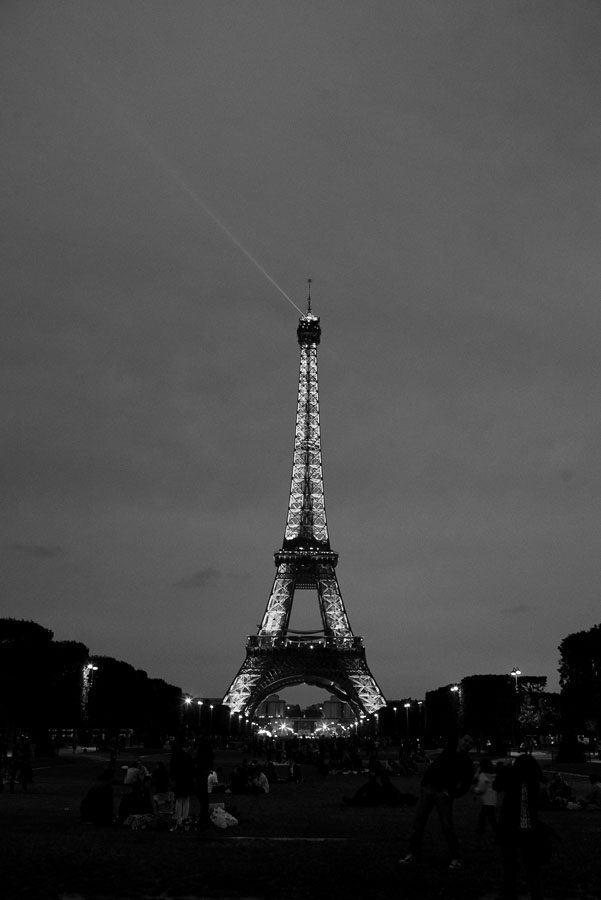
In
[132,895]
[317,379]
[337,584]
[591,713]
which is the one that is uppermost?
[317,379]

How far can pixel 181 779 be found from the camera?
22.1 m

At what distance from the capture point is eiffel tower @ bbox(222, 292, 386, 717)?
121 metres

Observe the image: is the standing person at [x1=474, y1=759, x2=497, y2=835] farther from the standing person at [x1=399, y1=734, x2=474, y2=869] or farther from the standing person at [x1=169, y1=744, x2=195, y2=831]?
the standing person at [x1=169, y1=744, x2=195, y2=831]

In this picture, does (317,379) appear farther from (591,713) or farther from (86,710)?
(591,713)

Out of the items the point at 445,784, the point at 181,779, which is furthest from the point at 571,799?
the point at 445,784

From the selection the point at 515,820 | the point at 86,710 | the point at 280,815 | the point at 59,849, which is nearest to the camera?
the point at 515,820

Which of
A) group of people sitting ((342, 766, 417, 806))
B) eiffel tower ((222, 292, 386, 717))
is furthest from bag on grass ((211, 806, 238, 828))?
eiffel tower ((222, 292, 386, 717))

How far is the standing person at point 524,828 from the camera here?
1283 centimetres

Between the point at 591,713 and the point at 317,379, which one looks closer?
the point at 591,713

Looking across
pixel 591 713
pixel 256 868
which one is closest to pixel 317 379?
pixel 591 713

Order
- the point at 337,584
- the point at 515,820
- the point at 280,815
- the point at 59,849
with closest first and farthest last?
the point at 515,820 < the point at 59,849 < the point at 280,815 < the point at 337,584

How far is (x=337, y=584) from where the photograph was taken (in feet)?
417

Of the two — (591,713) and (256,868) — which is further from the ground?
(591,713)

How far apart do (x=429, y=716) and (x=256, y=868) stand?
11017cm
